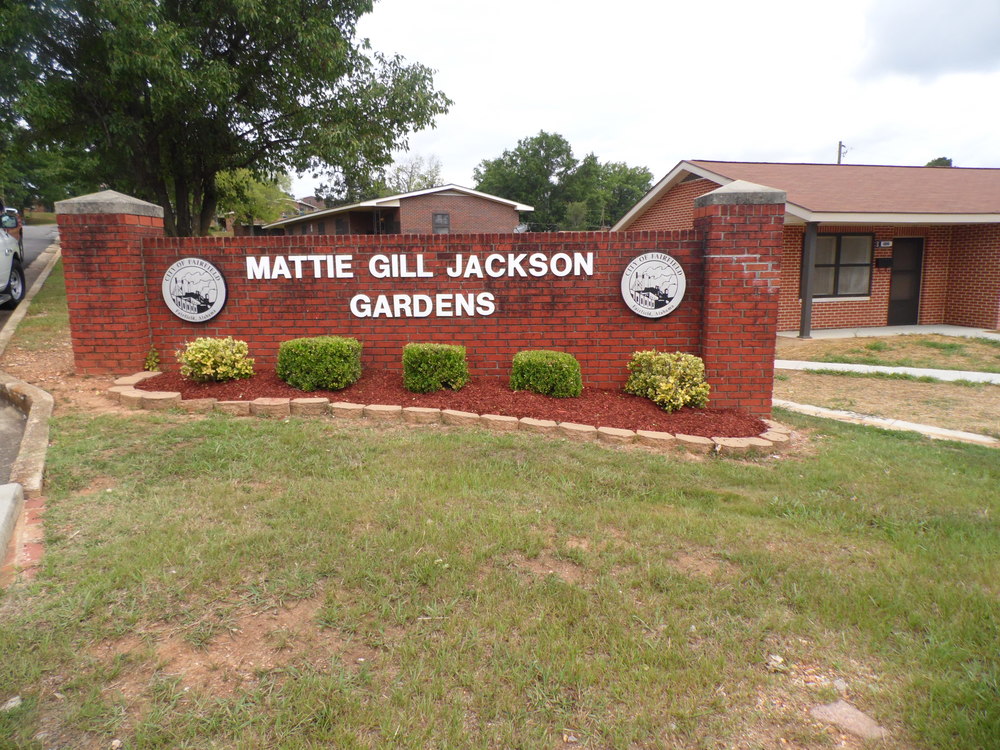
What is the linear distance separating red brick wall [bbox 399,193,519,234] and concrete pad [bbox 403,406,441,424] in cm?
3005

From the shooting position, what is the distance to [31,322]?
10523mm

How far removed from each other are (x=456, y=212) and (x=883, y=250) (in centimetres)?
2400

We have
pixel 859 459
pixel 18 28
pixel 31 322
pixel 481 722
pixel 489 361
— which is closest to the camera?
pixel 481 722

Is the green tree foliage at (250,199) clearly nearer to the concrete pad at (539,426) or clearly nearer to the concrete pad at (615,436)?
the concrete pad at (539,426)

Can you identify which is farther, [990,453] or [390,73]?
[390,73]

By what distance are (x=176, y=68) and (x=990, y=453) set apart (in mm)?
13561

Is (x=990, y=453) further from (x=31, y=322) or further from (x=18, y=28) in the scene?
(x=18, y=28)

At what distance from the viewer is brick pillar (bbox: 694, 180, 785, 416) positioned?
20.3ft

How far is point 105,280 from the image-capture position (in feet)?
22.7

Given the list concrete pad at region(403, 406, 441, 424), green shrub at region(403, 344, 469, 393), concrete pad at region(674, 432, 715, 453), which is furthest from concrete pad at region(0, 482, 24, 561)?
concrete pad at region(674, 432, 715, 453)

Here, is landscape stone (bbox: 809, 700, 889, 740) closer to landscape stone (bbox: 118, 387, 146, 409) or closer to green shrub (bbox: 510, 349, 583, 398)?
green shrub (bbox: 510, 349, 583, 398)

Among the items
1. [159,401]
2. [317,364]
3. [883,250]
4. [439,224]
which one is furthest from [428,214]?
[159,401]

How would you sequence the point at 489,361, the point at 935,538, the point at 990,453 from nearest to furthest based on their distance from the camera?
1. the point at 935,538
2. the point at 990,453
3. the point at 489,361

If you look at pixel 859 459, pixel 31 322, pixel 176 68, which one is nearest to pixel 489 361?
pixel 859 459
